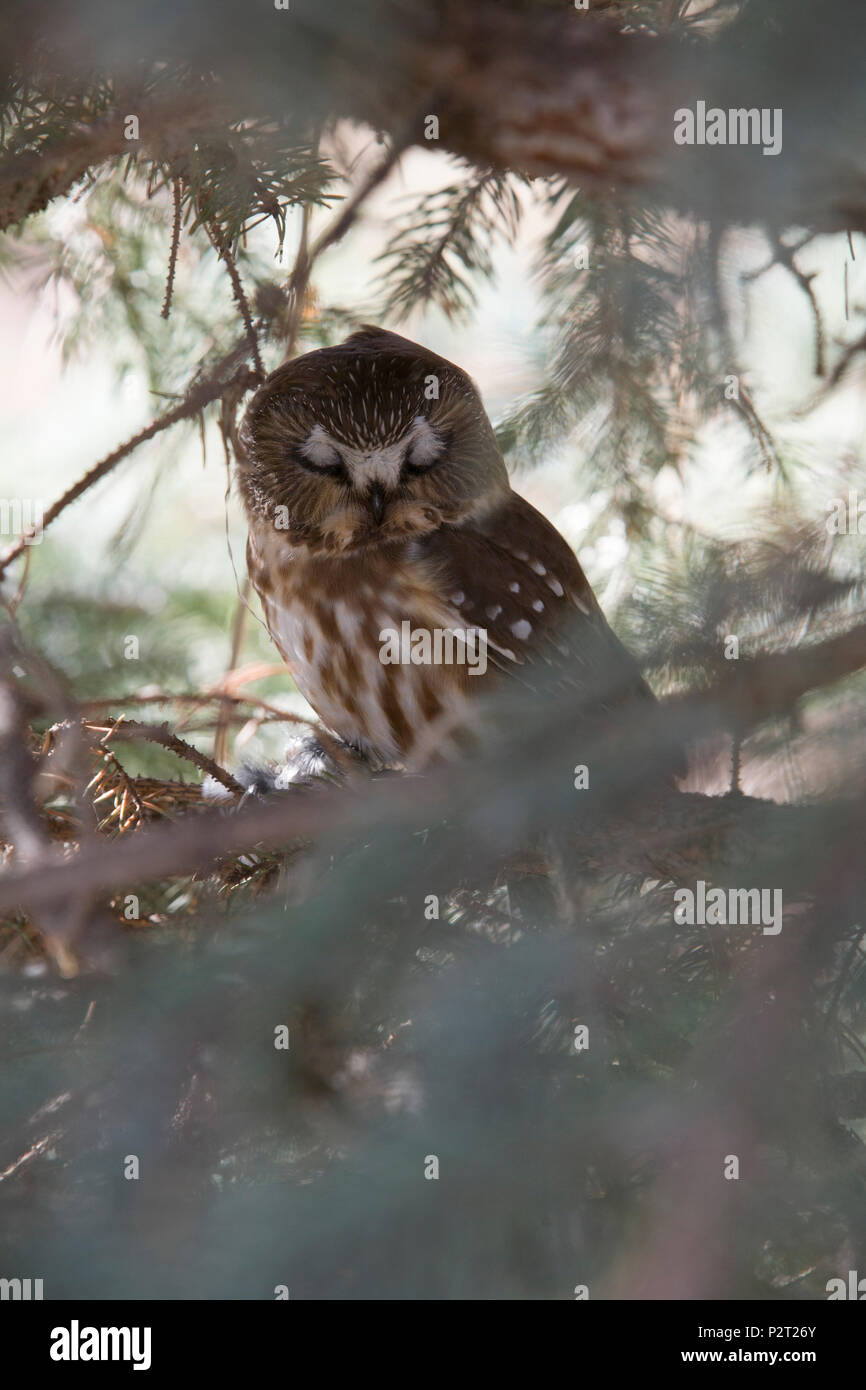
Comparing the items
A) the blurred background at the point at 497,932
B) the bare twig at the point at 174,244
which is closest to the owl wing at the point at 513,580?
the blurred background at the point at 497,932

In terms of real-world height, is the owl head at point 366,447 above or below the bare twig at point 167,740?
above

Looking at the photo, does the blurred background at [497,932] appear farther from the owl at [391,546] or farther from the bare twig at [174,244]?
the owl at [391,546]

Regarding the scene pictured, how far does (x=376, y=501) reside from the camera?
2.49 m

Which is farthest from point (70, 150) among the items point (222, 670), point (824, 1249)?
point (824, 1249)

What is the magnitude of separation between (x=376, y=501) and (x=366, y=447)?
0.12 meters

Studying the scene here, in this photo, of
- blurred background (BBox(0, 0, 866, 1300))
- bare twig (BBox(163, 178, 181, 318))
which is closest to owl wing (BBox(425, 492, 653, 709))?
blurred background (BBox(0, 0, 866, 1300))

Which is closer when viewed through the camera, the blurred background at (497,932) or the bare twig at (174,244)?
the blurred background at (497,932)

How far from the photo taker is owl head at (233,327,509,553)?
245 centimetres

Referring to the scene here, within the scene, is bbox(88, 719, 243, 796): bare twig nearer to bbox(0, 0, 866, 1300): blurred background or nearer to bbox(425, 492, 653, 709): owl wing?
bbox(0, 0, 866, 1300): blurred background

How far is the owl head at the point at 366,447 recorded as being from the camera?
8.05 ft

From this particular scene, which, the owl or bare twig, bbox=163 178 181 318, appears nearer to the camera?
bare twig, bbox=163 178 181 318

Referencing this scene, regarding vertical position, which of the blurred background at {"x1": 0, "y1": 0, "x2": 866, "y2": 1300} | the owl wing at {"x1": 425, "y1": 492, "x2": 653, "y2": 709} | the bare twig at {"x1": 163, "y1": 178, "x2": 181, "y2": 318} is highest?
the bare twig at {"x1": 163, "y1": 178, "x2": 181, "y2": 318}

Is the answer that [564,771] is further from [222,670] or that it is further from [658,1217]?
[222,670]
